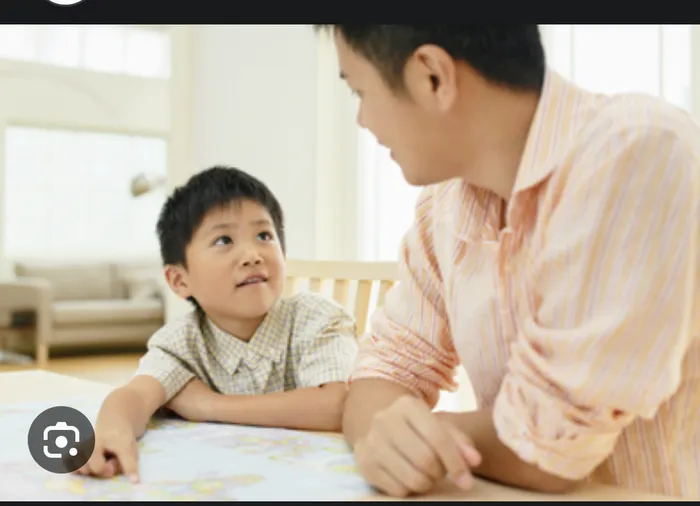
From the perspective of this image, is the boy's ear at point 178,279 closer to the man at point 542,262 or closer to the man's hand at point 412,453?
the man at point 542,262

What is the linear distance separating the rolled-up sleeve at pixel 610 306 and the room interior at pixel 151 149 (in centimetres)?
80

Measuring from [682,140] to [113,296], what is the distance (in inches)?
287

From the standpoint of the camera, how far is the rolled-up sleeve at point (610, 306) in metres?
0.54

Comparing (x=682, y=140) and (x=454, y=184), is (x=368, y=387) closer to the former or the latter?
(x=454, y=184)

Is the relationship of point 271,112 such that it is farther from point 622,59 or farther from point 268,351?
point 268,351

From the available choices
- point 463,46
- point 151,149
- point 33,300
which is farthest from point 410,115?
point 151,149

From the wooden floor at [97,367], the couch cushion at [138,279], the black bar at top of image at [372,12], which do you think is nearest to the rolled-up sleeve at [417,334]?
the black bar at top of image at [372,12]

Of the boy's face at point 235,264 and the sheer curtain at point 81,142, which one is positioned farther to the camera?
the sheer curtain at point 81,142

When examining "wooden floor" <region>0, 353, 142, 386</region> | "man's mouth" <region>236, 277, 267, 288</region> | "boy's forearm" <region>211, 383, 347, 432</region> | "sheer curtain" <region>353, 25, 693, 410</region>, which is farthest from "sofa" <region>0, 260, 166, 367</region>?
"boy's forearm" <region>211, 383, 347, 432</region>

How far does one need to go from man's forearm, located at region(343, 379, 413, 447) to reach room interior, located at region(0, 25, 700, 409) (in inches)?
21.0

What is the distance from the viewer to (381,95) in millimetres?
638

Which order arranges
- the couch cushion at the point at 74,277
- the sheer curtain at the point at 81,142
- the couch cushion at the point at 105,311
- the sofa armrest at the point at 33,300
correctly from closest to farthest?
the sofa armrest at the point at 33,300, the couch cushion at the point at 105,311, the couch cushion at the point at 74,277, the sheer curtain at the point at 81,142

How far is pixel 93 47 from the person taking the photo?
24.4 ft

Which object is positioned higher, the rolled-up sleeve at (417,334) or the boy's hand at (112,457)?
the rolled-up sleeve at (417,334)
